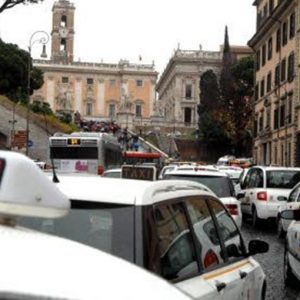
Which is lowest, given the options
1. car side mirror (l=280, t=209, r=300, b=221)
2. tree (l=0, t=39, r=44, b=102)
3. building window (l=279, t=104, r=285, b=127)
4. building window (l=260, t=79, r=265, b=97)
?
car side mirror (l=280, t=209, r=300, b=221)

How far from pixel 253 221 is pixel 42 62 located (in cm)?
12458

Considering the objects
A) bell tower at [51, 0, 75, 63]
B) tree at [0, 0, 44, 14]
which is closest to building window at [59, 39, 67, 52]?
bell tower at [51, 0, 75, 63]

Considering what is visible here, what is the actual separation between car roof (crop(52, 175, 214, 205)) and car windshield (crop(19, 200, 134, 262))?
4 cm

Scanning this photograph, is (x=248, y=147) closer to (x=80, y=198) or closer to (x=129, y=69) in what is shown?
(x=129, y=69)

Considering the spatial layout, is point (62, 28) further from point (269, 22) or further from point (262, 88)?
point (269, 22)

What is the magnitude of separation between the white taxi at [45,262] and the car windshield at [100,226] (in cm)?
217

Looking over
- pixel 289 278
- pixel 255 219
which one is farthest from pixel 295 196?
pixel 289 278

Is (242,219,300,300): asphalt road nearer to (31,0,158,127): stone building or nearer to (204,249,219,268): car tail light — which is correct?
(204,249,219,268): car tail light

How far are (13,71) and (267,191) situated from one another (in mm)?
62089

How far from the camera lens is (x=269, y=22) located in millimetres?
61312

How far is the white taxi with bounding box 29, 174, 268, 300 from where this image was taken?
4242 millimetres

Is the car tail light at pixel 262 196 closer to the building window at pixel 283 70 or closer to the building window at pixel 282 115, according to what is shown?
the building window at pixel 283 70

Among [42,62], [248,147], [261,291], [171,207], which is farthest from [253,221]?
[42,62]

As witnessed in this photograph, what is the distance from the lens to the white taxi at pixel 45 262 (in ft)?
5.08
